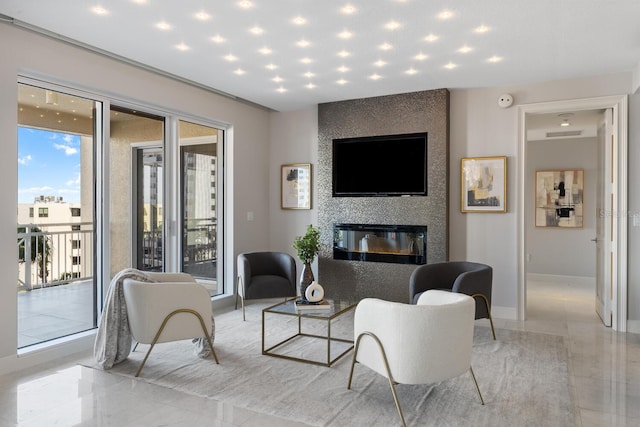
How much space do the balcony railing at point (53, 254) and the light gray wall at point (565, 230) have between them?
6.81 meters

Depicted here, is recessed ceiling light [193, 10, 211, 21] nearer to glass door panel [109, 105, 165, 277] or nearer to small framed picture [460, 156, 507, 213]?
glass door panel [109, 105, 165, 277]

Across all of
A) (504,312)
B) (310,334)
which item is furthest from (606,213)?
(310,334)

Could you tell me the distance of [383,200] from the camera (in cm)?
552

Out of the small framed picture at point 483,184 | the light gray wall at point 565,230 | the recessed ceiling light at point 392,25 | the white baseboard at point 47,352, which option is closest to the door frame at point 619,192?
the small framed picture at point 483,184

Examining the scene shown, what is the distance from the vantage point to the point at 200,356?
3.68m

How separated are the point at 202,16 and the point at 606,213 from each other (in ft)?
15.2

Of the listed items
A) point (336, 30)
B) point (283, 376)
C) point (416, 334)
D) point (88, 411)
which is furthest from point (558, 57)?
point (88, 411)

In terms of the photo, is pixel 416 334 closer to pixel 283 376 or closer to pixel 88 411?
pixel 283 376

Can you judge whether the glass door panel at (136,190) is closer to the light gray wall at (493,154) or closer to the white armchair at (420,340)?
the white armchair at (420,340)

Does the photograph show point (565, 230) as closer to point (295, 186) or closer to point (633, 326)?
point (633, 326)

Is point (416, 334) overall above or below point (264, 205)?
below

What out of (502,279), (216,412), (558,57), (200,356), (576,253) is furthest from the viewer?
(576,253)

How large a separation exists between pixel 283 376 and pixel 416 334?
1.23 m

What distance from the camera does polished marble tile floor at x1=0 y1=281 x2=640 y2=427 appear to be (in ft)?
8.68
